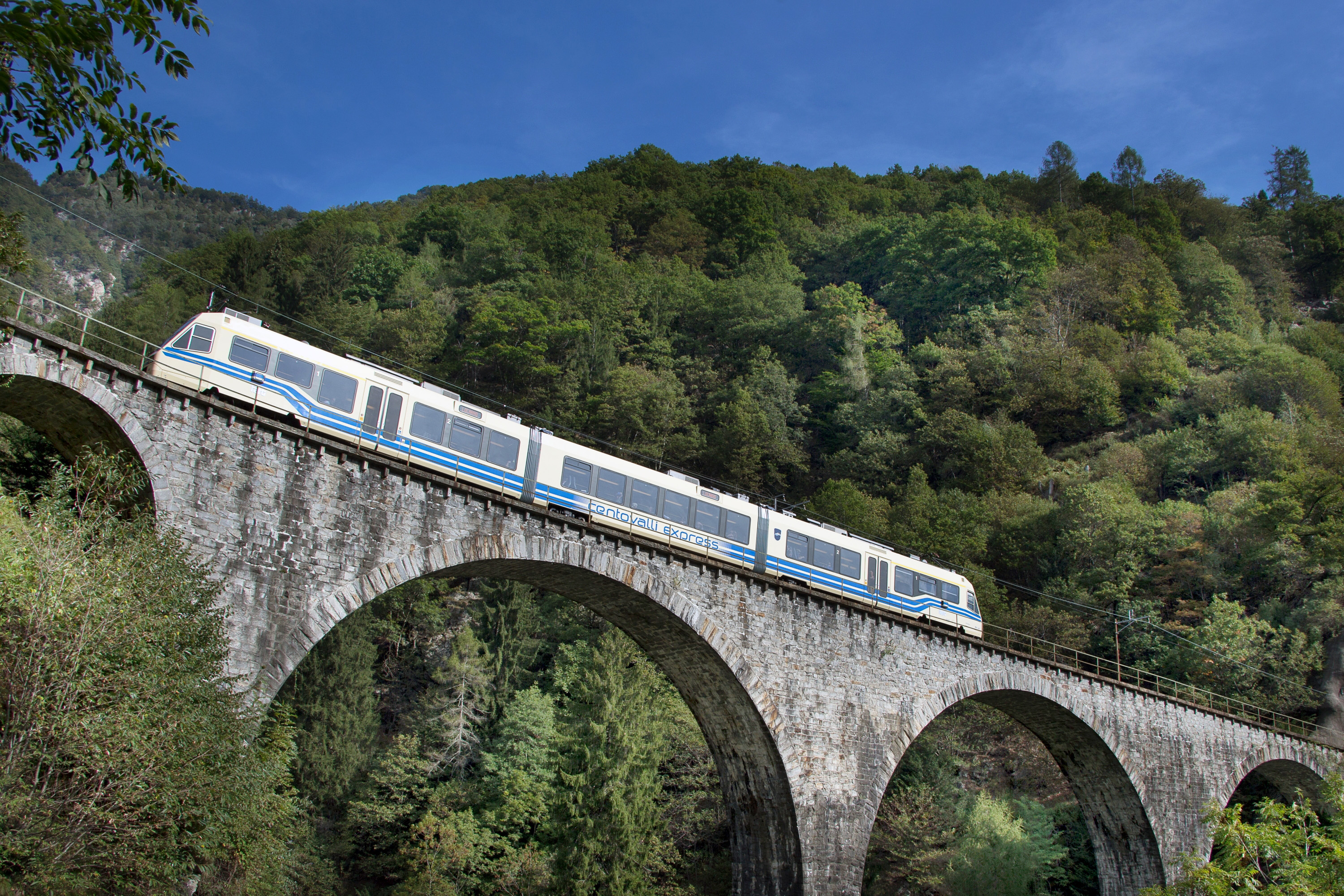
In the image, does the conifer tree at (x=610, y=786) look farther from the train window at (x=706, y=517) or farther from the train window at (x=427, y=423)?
the train window at (x=427, y=423)

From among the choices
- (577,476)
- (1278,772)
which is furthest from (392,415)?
(1278,772)

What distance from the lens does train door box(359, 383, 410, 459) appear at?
1619cm

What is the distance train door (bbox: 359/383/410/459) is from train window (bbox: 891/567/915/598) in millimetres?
13367

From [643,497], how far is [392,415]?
222 inches

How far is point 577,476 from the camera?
60.9 feet

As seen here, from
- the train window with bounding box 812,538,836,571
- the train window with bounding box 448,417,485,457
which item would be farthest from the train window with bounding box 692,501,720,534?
the train window with bounding box 448,417,485,457

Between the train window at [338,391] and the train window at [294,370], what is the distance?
0.22m

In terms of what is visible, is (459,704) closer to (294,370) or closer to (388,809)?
(388,809)

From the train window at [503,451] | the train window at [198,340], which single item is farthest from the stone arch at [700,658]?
the train window at [198,340]

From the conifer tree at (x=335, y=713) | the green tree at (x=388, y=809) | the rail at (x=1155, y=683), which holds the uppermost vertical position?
the rail at (x=1155, y=683)

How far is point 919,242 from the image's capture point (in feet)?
185

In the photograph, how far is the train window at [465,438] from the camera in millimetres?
17109

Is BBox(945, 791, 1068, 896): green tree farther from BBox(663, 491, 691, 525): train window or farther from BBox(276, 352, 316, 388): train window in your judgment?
BBox(276, 352, 316, 388): train window

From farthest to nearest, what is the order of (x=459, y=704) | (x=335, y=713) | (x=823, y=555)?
(x=459, y=704) → (x=335, y=713) → (x=823, y=555)
